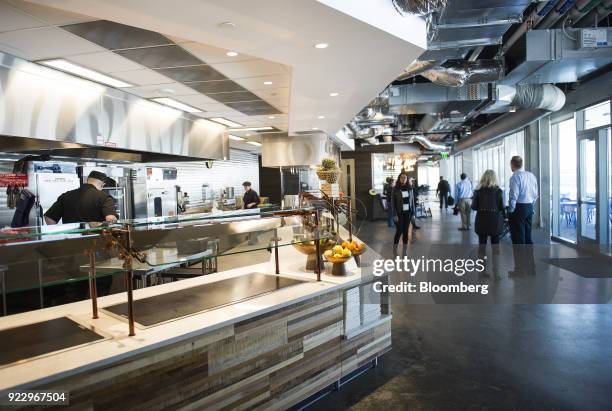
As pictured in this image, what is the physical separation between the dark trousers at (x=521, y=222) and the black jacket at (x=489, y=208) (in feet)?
2.09

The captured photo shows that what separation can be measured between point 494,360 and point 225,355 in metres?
2.35

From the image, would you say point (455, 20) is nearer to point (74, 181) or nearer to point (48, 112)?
point (48, 112)

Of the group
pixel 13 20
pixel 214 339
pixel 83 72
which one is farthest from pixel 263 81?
pixel 214 339

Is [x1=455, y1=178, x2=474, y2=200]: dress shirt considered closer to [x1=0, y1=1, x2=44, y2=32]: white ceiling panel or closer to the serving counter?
the serving counter

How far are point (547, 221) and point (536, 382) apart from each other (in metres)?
7.24

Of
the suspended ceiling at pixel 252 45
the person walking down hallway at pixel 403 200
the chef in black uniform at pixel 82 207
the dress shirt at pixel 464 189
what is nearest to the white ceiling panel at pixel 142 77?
the suspended ceiling at pixel 252 45

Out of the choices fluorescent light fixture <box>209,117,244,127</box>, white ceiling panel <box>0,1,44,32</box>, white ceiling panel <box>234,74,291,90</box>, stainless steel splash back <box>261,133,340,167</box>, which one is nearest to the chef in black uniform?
white ceiling panel <box>0,1,44,32</box>

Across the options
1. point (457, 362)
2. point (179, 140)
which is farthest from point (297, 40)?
point (179, 140)

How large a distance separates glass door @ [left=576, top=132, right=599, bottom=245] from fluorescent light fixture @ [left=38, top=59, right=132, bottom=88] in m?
7.75

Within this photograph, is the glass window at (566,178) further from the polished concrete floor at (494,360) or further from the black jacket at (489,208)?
the polished concrete floor at (494,360)

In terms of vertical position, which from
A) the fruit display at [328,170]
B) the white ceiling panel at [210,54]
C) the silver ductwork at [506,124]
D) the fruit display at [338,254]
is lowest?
the fruit display at [338,254]

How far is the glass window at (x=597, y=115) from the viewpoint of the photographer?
6.79m

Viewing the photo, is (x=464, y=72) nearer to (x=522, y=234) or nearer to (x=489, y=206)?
(x=489, y=206)

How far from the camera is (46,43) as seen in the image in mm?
3188
